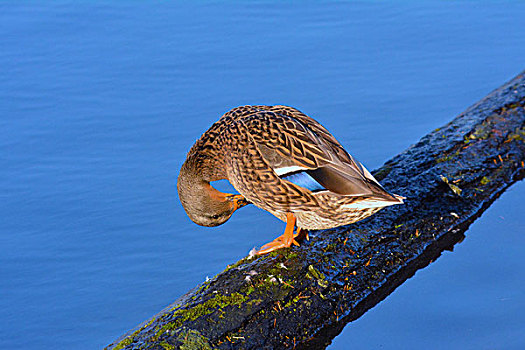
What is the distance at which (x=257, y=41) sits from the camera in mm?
8195

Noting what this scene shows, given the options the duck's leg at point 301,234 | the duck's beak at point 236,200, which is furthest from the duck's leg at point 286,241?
the duck's beak at point 236,200

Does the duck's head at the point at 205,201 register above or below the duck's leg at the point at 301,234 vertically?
above

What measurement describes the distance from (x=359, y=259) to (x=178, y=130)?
312 centimetres

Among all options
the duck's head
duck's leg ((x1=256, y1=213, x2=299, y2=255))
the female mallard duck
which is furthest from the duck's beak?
duck's leg ((x1=256, y1=213, x2=299, y2=255))

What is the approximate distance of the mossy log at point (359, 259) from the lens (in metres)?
3.47

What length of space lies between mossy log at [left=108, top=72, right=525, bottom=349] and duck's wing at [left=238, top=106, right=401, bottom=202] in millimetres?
399

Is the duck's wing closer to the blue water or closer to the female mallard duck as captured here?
the female mallard duck

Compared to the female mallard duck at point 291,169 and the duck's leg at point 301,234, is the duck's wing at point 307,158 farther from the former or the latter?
the duck's leg at point 301,234

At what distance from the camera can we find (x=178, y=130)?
6.62 m

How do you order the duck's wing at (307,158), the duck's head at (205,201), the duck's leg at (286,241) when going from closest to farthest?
the duck's wing at (307,158) < the duck's leg at (286,241) < the duck's head at (205,201)

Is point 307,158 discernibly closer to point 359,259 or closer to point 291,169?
point 291,169

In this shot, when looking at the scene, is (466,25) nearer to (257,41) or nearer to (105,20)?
(257,41)

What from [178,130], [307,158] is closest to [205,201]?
[307,158]

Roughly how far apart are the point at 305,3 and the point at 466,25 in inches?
87.2
